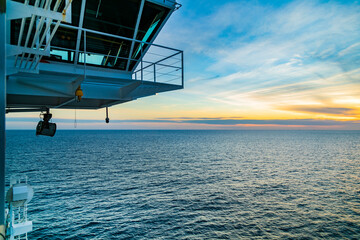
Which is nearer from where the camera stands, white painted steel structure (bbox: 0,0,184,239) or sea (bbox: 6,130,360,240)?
white painted steel structure (bbox: 0,0,184,239)

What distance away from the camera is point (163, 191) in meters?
27.6

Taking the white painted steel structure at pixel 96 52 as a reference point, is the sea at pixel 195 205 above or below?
below

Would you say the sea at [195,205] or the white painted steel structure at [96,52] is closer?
the white painted steel structure at [96,52]

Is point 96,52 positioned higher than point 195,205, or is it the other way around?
point 96,52

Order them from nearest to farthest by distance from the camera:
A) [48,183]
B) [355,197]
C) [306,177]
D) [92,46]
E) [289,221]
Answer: [92,46] → [289,221] → [355,197] → [48,183] → [306,177]

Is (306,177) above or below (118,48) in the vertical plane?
below

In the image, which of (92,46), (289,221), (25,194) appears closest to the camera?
(25,194)

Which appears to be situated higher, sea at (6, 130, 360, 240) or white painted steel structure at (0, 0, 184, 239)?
white painted steel structure at (0, 0, 184, 239)

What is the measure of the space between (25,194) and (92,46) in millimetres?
8110

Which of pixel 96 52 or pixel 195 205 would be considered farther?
pixel 195 205

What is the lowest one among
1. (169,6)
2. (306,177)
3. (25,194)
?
(306,177)

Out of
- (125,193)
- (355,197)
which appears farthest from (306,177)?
(125,193)

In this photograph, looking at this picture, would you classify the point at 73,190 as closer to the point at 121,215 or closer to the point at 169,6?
the point at 121,215

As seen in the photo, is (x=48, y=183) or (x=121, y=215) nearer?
(x=121, y=215)
